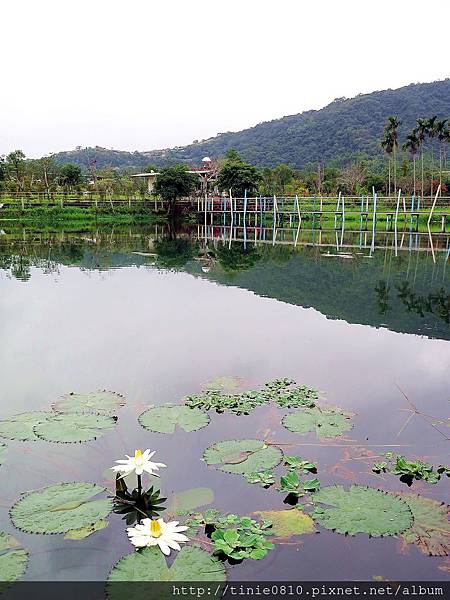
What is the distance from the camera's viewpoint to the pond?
11.6ft

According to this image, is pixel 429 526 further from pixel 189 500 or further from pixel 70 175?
pixel 70 175

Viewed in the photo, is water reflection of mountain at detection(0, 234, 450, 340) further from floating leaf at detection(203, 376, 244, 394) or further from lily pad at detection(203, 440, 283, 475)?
lily pad at detection(203, 440, 283, 475)

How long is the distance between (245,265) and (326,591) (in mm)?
14523

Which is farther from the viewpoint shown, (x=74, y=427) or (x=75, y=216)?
(x=75, y=216)

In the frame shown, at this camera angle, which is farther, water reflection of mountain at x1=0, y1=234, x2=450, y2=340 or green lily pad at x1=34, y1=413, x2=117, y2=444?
water reflection of mountain at x1=0, y1=234, x2=450, y2=340

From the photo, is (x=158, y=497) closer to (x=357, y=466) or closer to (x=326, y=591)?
(x=326, y=591)

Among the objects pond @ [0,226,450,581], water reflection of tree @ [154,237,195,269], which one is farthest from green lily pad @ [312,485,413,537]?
water reflection of tree @ [154,237,195,269]

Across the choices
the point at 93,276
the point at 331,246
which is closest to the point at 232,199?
the point at 331,246

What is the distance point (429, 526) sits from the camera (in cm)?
371

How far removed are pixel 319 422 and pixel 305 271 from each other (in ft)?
36.0

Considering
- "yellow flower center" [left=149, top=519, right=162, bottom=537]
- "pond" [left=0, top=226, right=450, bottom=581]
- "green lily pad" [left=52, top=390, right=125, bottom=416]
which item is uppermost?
"yellow flower center" [left=149, top=519, right=162, bottom=537]

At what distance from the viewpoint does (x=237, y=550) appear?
3.44 m

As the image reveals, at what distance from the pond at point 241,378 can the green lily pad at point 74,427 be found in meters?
0.08

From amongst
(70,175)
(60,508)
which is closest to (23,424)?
(60,508)
